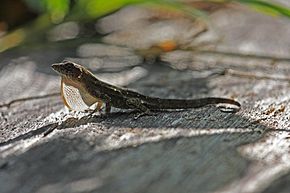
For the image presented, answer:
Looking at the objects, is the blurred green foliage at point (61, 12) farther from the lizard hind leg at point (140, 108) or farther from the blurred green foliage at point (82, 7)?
the lizard hind leg at point (140, 108)

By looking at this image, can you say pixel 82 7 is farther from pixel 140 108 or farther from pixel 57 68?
pixel 140 108

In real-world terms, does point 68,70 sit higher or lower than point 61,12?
lower

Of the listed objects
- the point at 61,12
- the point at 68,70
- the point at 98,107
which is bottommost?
the point at 98,107

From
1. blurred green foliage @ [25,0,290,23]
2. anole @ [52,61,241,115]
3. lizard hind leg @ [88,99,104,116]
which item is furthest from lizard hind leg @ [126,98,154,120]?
blurred green foliage @ [25,0,290,23]

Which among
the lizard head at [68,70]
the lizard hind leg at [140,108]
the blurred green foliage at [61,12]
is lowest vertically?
the lizard hind leg at [140,108]

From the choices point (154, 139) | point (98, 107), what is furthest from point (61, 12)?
point (154, 139)

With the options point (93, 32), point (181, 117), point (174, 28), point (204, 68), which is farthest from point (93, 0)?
point (181, 117)

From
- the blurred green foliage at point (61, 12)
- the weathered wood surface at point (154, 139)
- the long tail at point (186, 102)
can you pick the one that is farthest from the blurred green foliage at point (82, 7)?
the long tail at point (186, 102)
